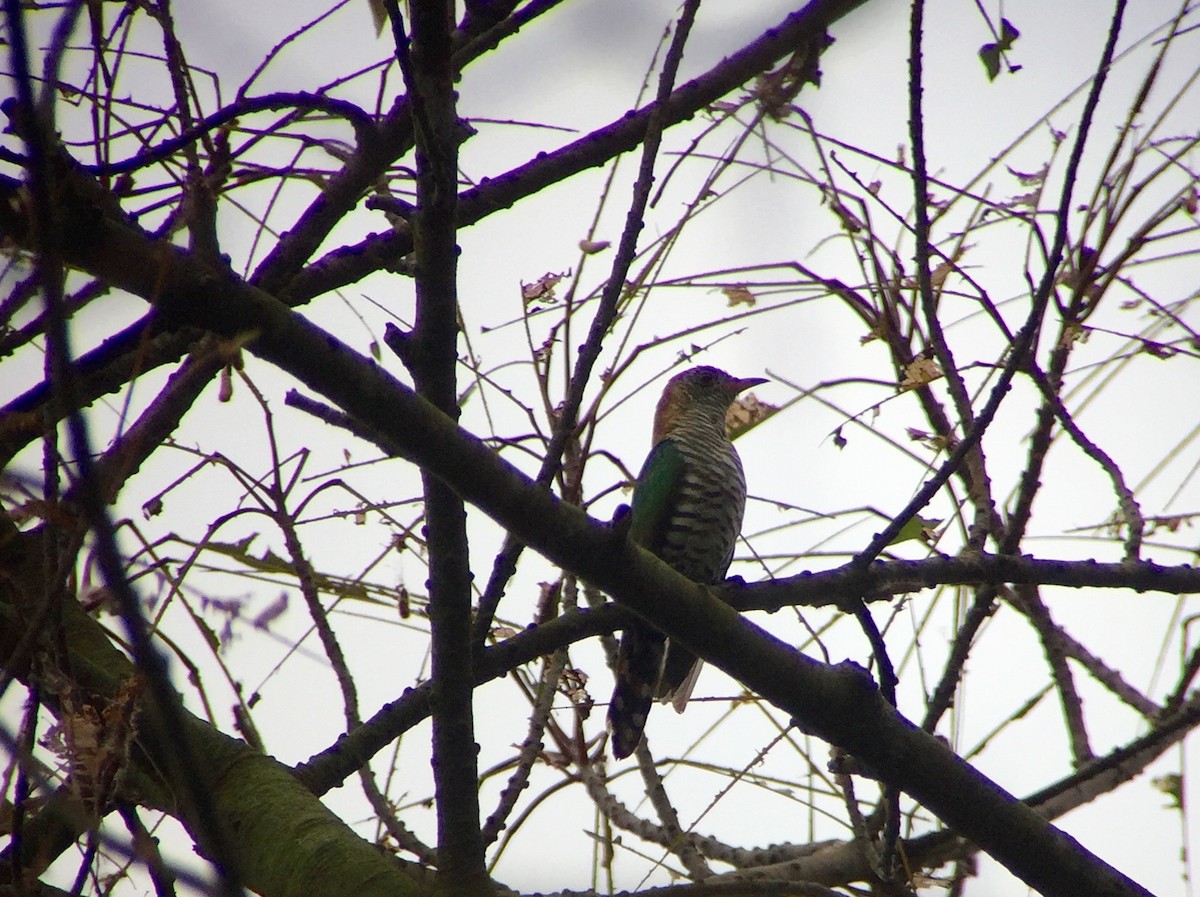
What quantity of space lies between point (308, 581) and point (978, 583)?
1968 mm

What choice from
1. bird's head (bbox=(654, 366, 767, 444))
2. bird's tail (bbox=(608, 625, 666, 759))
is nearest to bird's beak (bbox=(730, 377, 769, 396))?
bird's head (bbox=(654, 366, 767, 444))

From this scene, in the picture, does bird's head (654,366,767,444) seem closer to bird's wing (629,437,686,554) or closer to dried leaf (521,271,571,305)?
bird's wing (629,437,686,554)

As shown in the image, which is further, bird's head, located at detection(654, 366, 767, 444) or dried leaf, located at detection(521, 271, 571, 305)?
bird's head, located at detection(654, 366, 767, 444)

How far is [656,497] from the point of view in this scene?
18.6 ft

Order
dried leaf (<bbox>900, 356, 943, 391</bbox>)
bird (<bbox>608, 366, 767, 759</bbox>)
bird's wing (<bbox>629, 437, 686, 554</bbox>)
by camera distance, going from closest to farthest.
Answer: dried leaf (<bbox>900, 356, 943, 391</bbox>) → bird (<bbox>608, 366, 767, 759</bbox>) → bird's wing (<bbox>629, 437, 686, 554</bbox>)

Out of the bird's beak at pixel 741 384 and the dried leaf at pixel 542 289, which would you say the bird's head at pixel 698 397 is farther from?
the dried leaf at pixel 542 289

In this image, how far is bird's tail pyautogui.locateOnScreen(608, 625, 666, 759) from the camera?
15.4 feet

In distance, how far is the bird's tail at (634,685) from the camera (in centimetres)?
470

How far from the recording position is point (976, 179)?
3.77 metres

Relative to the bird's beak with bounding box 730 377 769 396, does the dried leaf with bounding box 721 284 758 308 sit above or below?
below

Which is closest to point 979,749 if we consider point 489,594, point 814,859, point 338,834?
point 814,859

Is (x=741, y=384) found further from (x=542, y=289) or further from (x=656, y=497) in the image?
(x=542, y=289)

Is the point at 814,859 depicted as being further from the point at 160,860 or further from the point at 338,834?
the point at 160,860

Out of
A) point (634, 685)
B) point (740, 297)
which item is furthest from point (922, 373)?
point (634, 685)
